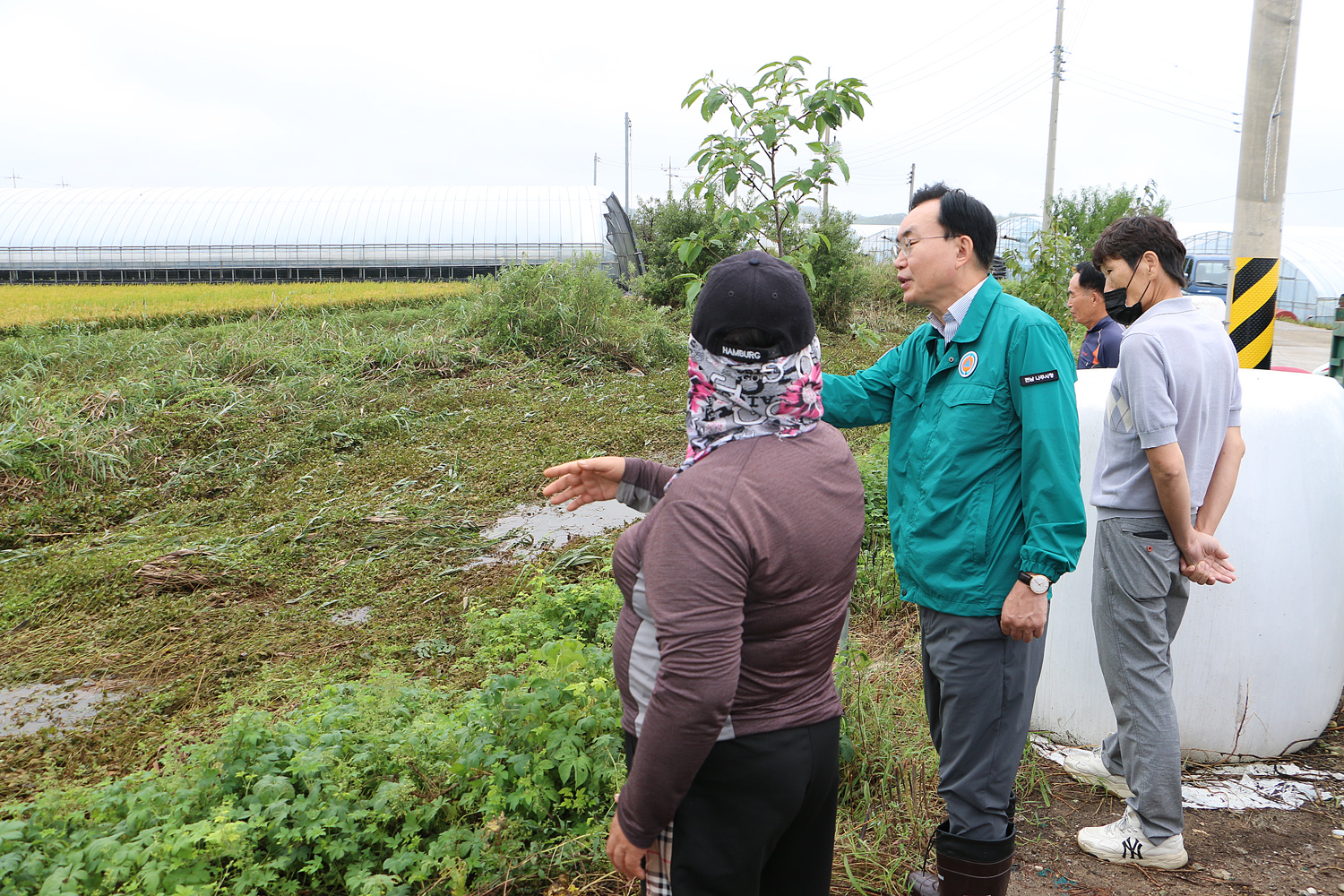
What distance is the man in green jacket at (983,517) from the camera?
190 centimetres

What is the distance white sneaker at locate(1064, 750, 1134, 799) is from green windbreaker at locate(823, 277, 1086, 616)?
1.21 m

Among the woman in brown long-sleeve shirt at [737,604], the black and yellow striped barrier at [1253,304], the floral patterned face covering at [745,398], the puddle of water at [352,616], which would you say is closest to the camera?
the woman in brown long-sleeve shirt at [737,604]

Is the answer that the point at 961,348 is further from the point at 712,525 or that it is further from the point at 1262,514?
the point at 1262,514

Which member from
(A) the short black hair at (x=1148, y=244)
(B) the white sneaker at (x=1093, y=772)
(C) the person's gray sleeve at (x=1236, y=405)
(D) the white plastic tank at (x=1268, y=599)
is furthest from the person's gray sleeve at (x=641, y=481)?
(B) the white sneaker at (x=1093, y=772)

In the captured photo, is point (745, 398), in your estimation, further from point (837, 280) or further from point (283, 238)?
point (283, 238)

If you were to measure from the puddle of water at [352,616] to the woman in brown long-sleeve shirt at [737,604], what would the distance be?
3.43 meters

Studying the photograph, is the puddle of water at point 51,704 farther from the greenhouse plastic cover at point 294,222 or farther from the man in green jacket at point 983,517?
the greenhouse plastic cover at point 294,222

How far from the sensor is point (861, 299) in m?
17.8

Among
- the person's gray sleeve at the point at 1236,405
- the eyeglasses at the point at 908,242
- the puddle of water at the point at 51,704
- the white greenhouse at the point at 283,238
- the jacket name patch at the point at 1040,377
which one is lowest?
the puddle of water at the point at 51,704

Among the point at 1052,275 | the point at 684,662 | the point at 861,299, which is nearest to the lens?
the point at 684,662

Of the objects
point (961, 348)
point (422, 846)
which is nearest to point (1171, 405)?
point (961, 348)

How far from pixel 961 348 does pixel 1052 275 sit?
647 cm

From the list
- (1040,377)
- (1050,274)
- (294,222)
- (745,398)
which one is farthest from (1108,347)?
(294,222)

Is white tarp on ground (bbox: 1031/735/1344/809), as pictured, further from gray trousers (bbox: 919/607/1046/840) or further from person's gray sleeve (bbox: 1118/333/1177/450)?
person's gray sleeve (bbox: 1118/333/1177/450)
